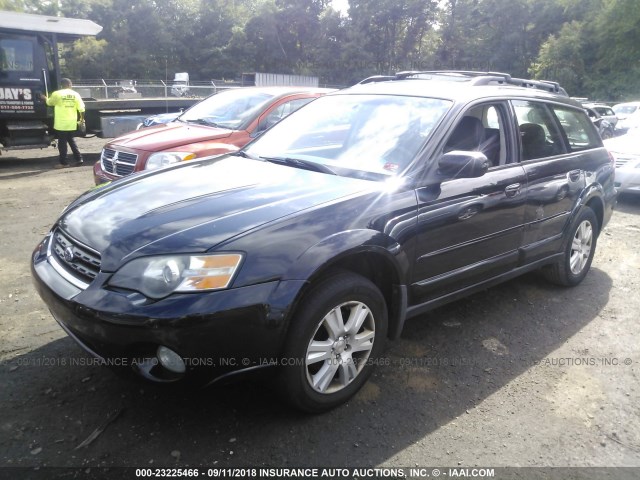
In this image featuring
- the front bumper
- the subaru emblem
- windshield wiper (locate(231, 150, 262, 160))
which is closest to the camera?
the front bumper

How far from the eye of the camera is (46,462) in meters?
2.29

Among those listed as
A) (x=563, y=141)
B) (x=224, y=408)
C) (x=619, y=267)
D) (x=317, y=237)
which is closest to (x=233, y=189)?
(x=317, y=237)

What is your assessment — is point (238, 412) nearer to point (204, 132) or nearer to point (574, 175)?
point (574, 175)

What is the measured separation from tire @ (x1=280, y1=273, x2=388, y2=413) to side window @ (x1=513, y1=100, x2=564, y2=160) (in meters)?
1.92

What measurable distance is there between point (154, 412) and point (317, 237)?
128 centimetres

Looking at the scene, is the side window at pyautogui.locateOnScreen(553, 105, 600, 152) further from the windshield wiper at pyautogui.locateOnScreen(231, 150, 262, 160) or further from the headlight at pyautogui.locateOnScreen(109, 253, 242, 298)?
the headlight at pyautogui.locateOnScreen(109, 253, 242, 298)

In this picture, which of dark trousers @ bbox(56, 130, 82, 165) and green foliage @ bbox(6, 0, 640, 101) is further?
green foliage @ bbox(6, 0, 640, 101)

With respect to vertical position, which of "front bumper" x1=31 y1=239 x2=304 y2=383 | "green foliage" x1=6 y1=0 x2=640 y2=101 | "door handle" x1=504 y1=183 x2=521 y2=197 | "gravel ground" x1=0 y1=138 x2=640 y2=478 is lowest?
"gravel ground" x1=0 y1=138 x2=640 y2=478

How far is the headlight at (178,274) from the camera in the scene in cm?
222

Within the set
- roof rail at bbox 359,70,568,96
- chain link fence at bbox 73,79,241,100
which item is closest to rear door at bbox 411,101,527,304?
roof rail at bbox 359,70,568,96

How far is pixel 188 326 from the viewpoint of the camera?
2.15 metres

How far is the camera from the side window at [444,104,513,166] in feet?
11.3

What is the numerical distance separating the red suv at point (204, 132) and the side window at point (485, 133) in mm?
2576

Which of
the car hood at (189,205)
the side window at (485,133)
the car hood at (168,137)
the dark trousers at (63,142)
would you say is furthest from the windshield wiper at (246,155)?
the dark trousers at (63,142)
